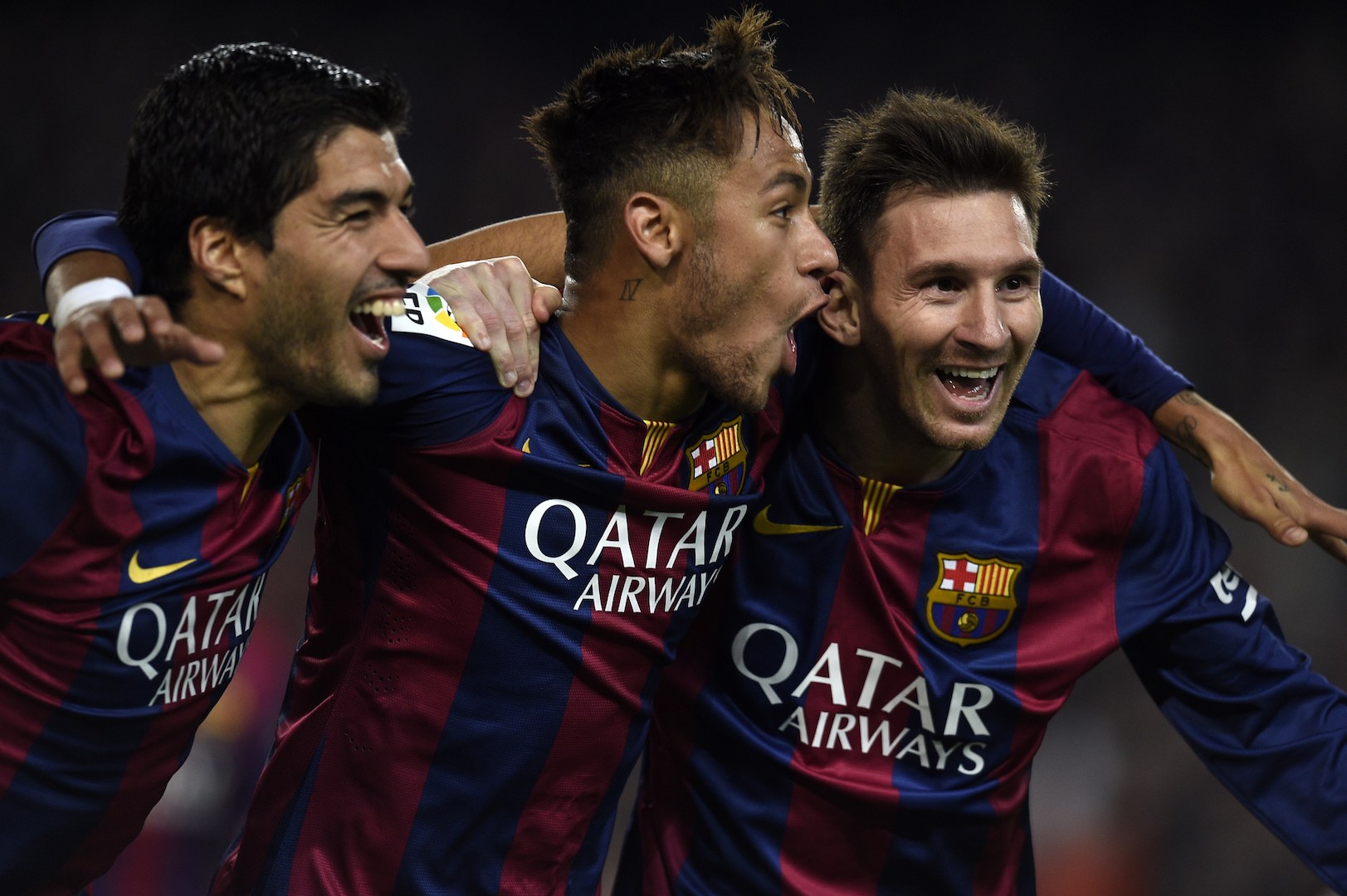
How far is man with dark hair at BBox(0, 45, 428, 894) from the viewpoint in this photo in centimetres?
185

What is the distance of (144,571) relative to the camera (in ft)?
6.22

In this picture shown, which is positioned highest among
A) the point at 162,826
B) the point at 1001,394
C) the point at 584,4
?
the point at 584,4

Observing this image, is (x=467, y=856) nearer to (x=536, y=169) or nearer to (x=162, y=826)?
(x=162, y=826)

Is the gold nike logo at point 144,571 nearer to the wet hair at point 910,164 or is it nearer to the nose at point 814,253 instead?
the nose at point 814,253

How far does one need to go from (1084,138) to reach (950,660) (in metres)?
4.25

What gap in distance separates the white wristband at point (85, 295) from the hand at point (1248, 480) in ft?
6.12

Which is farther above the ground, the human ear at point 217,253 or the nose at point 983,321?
the nose at point 983,321

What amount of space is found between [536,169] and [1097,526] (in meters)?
4.37

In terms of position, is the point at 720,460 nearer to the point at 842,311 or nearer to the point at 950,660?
the point at 842,311

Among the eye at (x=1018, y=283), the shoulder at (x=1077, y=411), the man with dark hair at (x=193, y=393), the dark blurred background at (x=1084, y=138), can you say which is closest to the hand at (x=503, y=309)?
the man with dark hair at (x=193, y=393)

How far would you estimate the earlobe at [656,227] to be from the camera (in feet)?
7.14

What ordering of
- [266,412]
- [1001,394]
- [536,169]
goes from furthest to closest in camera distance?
1. [536,169]
2. [1001,394]
3. [266,412]

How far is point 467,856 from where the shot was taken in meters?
2.12

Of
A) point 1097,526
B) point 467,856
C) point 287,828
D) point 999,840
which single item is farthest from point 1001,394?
point 287,828
